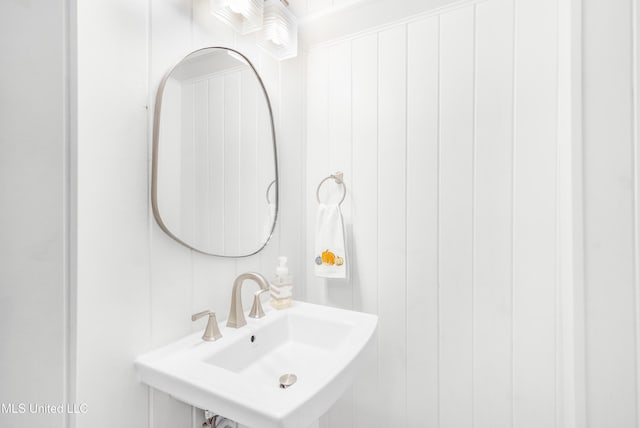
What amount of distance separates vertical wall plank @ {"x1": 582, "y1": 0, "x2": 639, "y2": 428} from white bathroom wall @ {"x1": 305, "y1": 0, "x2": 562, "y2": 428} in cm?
9

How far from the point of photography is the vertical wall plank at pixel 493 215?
1.06m

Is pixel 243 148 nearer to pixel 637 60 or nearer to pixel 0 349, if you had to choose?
pixel 0 349

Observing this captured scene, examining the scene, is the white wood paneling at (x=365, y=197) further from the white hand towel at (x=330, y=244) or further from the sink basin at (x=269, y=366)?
the sink basin at (x=269, y=366)

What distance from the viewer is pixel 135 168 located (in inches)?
31.7

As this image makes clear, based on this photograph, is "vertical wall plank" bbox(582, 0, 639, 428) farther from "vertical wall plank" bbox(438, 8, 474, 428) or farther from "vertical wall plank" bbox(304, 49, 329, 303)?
"vertical wall plank" bbox(304, 49, 329, 303)

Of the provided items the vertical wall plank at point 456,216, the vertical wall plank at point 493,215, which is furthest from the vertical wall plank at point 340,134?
the vertical wall plank at point 493,215

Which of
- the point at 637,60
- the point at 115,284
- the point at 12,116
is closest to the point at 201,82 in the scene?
the point at 12,116

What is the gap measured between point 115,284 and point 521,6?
148 cm

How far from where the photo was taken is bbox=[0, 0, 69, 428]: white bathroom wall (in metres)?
0.69

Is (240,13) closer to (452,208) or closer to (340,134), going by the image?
(340,134)

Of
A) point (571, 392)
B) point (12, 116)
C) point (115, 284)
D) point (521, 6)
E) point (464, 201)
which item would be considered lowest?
point (571, 392)

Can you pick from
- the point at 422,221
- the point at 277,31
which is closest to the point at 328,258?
the point at 422,221

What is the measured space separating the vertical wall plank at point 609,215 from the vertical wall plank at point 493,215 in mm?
206

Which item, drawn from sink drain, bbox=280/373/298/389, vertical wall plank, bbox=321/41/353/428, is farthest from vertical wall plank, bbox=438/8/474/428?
sink drain, bbox=280/373/298/389
